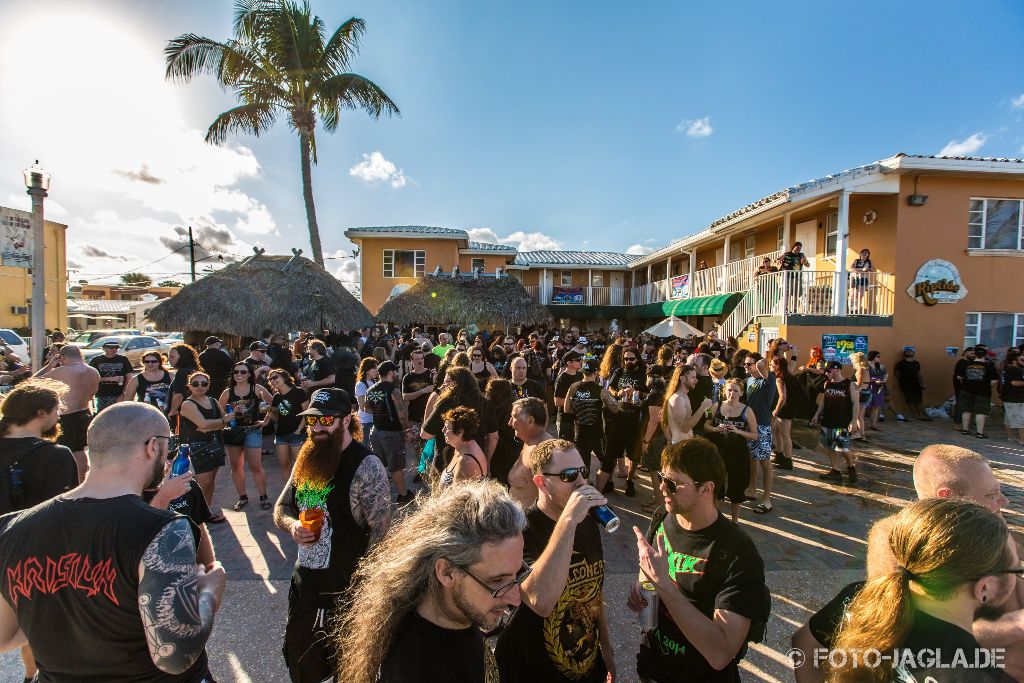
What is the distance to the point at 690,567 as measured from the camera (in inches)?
83.4

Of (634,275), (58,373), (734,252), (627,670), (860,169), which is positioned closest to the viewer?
(627,670)

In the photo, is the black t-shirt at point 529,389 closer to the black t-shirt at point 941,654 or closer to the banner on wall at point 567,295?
the black t-shirt at point 941,654

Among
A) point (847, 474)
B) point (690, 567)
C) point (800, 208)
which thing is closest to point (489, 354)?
point (847, 474)

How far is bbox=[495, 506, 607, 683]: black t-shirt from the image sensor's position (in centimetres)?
200

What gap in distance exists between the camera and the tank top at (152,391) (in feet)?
19.9

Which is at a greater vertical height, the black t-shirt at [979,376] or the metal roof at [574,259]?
the metal roof at [574,259]

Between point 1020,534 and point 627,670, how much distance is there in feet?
16.5

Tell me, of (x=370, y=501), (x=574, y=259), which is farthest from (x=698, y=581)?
(x=574, y=259)

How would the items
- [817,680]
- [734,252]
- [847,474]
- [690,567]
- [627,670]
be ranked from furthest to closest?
[734,252]
[847,474]
[627,670]
[690,567]
[817,680]

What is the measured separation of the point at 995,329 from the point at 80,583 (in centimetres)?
1768

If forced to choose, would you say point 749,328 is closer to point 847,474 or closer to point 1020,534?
point 847,474

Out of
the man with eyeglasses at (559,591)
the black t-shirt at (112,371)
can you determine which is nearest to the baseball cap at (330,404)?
the man with eyeglasses at (559,591)

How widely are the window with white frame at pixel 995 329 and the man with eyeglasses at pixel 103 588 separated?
1671 centimetres

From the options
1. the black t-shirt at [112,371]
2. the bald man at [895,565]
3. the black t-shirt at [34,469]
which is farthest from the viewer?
the black t-shirt at [112,371]
